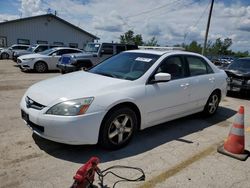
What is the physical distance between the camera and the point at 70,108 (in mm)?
3299

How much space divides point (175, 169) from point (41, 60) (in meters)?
12.2

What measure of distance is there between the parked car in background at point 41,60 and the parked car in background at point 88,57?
6.04 feet

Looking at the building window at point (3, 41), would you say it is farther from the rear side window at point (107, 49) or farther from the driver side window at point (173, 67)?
the driver side window at point (173, 67)

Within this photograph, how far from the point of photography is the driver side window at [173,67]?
4500mm

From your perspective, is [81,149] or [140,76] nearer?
[81,149]

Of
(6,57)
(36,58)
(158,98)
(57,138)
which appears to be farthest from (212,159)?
(6,57)

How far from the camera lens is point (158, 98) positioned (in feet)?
13.8

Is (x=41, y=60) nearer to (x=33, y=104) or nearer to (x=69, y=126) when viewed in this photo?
(x=33, y=104)

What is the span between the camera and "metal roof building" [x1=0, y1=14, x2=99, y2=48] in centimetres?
2884

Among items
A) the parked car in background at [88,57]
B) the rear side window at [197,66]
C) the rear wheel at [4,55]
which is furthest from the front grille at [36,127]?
the rear wheel at [4,55]

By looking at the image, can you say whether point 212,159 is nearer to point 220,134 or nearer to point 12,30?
point 220,134

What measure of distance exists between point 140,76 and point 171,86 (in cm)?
72

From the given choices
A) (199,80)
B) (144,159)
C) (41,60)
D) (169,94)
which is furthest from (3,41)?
(144,159)

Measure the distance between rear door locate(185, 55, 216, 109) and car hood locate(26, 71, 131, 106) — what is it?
1.82m
